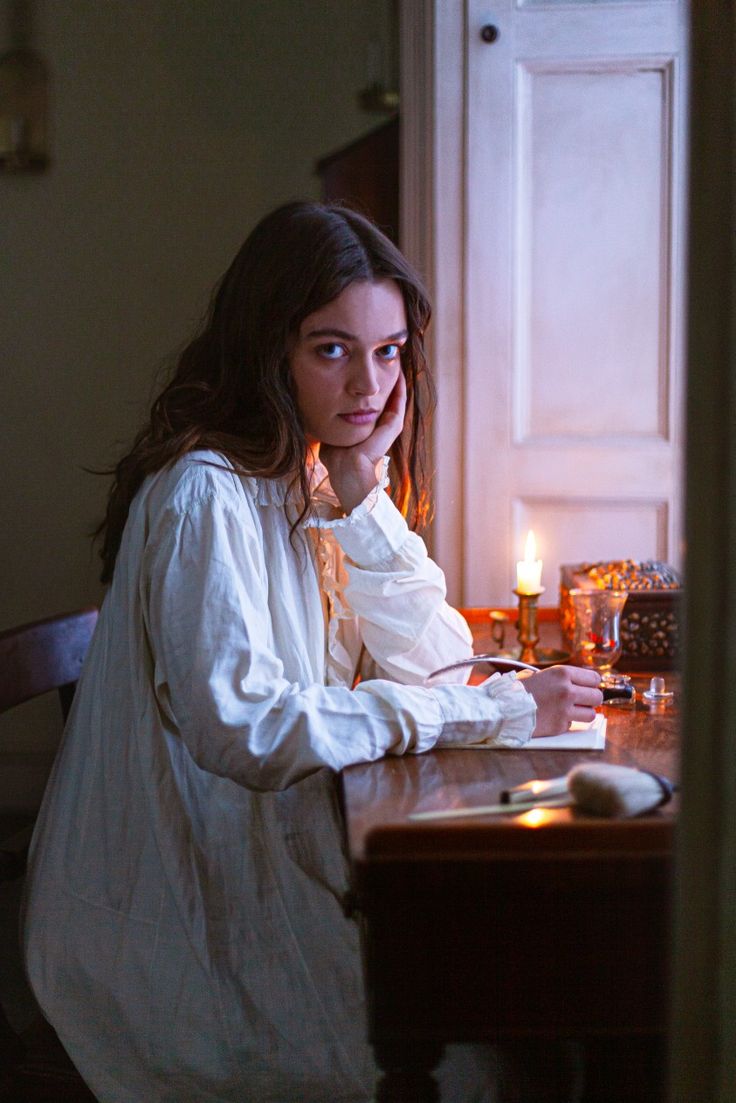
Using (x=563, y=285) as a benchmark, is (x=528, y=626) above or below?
below

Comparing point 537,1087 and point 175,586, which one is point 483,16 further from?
point 537,1087

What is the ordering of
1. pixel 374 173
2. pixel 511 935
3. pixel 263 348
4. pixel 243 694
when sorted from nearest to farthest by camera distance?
pixel 511 935 < pixel 243 694 < pixel 263 348 < pixel 374 173

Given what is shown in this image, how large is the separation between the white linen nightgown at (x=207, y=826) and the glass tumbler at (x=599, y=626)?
428 millimetres

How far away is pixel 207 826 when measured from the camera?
1429 millimetres

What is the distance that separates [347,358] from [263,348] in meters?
0.12

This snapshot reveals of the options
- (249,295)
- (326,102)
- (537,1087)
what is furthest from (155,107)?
(537,1087)

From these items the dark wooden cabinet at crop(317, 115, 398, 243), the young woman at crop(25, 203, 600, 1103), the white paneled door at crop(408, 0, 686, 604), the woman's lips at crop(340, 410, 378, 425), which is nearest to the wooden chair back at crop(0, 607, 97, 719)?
the young woman at crop(25, 203, 600, 1103)

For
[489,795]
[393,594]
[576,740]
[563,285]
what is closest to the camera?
[489,795]

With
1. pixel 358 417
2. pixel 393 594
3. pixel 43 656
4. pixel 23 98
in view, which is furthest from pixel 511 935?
pixel 23 98

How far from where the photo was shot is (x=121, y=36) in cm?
351

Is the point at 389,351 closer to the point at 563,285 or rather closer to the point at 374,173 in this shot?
the point at 563,285

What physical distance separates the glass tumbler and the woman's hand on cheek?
1.26 ft

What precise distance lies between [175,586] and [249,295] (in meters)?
0.47

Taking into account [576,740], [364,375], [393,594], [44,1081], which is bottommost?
[44,1081]
